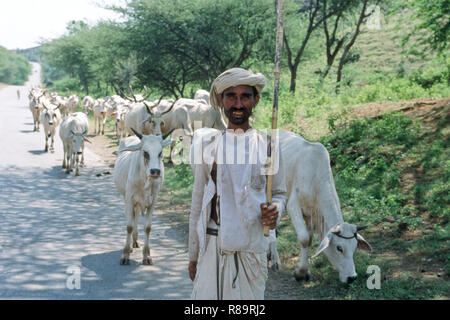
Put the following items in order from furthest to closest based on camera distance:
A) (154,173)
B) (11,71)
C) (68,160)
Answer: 1. (11,71)
2. (68,160)
3. (154,173)

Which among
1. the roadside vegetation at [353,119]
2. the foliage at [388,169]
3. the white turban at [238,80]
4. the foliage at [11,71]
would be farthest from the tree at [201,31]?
the foliage at [11,71]

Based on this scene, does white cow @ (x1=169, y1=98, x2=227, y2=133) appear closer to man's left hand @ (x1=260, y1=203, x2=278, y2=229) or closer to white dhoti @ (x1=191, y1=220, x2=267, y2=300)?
white dhoti @ (x1=191, y1=220, x2=267, y2=300)

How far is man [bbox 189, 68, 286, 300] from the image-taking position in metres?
2.83

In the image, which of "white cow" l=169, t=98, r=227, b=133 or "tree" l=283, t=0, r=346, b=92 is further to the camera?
"tree" l=283, t=0, r=346, b=92

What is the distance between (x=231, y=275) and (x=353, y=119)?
9770mm

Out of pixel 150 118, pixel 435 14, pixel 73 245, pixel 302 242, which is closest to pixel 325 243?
pixel 302 242

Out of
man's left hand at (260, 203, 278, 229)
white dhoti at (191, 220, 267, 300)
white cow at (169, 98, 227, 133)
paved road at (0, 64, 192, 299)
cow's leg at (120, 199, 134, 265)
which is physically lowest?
paved road at (0, 64, 192, 299)

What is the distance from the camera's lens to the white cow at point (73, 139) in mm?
12414

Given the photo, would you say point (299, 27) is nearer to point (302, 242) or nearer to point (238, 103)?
point (302, 242)

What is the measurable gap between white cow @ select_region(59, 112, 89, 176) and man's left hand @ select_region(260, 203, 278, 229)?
10283 mm

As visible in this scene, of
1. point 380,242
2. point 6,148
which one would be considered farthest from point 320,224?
point 6,148

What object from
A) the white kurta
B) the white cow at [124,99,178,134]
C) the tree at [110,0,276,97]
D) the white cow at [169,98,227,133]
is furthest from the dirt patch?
the white kurta

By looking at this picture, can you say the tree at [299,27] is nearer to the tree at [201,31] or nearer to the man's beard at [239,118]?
the tree at [201,31]

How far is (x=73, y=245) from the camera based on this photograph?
711cm
